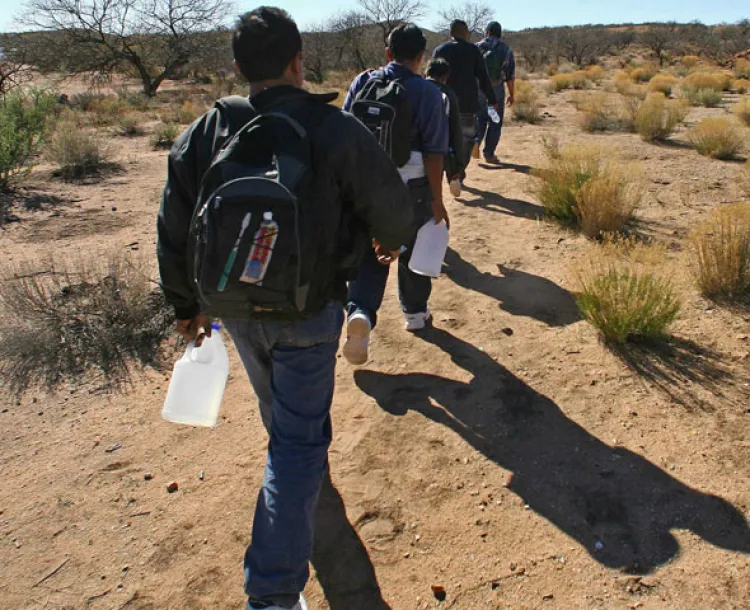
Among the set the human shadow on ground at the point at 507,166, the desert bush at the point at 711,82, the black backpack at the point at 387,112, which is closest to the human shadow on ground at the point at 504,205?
the human shadow on ground at the point at 507,166

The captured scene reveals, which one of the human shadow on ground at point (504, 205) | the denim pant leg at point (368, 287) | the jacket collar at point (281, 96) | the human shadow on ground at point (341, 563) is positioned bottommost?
the human shadow on ground at point (341, 563)

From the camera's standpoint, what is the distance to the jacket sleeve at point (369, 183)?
1.70 meters

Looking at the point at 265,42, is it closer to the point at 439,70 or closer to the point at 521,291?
the point at 439,70

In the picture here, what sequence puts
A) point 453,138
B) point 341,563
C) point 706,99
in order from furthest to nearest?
point 706,99 < point 453,138 < point 341,563

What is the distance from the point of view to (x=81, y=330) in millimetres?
3904

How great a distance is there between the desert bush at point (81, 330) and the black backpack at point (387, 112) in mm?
2021

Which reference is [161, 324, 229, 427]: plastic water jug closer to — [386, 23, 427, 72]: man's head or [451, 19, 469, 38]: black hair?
[386, 23, 427, 72]: man's head

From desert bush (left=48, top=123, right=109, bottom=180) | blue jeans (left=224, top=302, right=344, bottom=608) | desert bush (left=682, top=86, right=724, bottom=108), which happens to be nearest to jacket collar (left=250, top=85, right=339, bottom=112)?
→ blue jeans (left=224, top=302, right=344, bottom=608)

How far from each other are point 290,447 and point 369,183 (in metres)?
0.84

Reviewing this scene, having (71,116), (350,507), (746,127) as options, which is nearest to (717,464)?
(350,507)

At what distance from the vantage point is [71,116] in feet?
46.8

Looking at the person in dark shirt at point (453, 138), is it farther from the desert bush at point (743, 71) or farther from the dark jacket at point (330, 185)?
the desert bush at point (743, 71)

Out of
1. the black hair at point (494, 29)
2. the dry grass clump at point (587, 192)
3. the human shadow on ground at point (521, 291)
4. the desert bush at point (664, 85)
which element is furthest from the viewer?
the desert bush at point (664, 85)

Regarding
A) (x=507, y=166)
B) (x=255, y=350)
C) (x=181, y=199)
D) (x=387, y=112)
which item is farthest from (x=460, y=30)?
(x=255, y=350)
